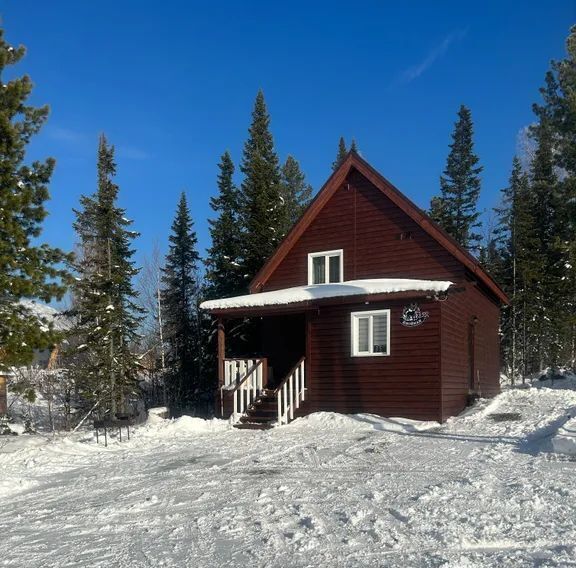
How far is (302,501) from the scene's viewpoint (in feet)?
22.2

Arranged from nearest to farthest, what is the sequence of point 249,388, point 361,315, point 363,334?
point 361,315, point 363,334, point 249,388

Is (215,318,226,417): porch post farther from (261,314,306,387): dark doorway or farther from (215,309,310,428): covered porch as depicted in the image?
(261,314,306,387): dark doorway

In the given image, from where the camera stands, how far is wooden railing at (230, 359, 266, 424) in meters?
15.5

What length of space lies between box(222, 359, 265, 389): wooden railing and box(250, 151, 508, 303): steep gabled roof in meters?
3.01

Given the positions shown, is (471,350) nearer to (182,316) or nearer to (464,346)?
(464,346)

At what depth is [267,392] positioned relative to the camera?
52.4 ft

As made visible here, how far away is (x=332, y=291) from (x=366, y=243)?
2.33m

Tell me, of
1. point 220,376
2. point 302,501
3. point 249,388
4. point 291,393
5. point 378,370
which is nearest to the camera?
point 302,501

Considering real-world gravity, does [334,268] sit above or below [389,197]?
below

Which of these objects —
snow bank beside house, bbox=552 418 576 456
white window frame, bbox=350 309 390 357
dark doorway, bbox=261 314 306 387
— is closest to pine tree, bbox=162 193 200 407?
dark doorway, bbox=261 314 306 387

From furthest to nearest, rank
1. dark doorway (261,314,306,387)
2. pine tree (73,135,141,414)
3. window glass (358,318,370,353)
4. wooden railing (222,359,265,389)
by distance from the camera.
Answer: pine tree (73,135,141,414)
dark doorway (261,314,306,387)
wooden railing (222,359,265,389)
window glass (358,318,370,353)

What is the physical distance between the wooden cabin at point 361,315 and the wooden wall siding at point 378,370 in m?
0.02

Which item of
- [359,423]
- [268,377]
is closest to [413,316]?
[359,423]

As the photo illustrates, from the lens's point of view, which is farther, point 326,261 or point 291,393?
point 326,261
